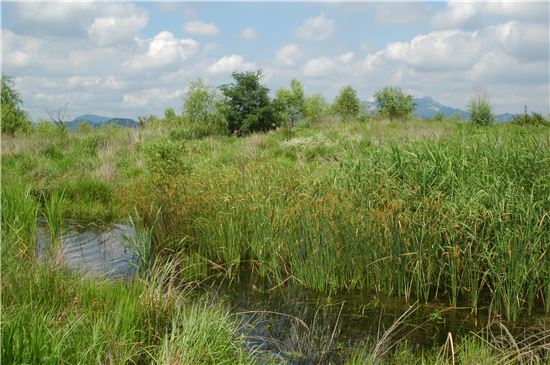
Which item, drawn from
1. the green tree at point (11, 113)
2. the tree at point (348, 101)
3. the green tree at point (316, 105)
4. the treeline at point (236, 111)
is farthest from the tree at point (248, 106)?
the green tree at point (316, 105)

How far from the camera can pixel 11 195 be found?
7.48 meters

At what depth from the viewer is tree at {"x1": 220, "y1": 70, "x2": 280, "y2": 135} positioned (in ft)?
77.2

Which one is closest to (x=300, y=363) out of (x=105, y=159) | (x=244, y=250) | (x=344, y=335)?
(x=344, y=335)

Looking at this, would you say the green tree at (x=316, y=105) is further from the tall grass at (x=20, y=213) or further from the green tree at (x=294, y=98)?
the tall grass at (x=20, y=213)

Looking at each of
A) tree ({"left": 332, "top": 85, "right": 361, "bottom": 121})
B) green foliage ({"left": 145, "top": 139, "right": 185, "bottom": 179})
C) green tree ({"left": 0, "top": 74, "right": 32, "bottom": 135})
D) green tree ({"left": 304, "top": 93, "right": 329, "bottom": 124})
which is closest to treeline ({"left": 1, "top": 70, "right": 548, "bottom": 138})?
green tree ({"left": 0, "top": 74, "right": 32, "bottom": 135})

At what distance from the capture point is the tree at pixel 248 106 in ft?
77.2

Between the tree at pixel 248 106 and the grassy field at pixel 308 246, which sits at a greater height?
→ the tree at pixel 248 106

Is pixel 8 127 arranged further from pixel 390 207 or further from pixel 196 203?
pixel 390 207

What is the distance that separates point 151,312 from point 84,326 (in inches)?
30.6

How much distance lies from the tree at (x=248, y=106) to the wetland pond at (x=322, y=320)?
16.7 m

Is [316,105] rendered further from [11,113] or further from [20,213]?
[20,213]

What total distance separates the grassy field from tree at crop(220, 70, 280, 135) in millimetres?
14149

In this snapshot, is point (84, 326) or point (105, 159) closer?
point (84, 326)

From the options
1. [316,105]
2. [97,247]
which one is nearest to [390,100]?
[316,105]
